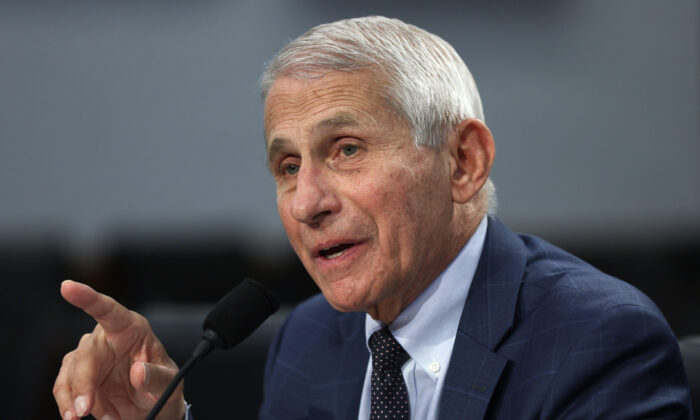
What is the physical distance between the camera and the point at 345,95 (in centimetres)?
128

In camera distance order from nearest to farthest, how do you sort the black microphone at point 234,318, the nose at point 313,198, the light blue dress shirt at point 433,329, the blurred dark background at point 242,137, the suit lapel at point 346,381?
the black microphone at point 234,318, the nose at point 313,198, the light blue dress shirt at point 433,329, the suit lapel at point 346,381, the blurred dark background at point 242,137

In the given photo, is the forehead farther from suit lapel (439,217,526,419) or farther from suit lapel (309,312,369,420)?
suit lapel (309,312,369,420)

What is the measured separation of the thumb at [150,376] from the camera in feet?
4.15

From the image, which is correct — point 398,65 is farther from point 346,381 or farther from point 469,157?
point 346,381

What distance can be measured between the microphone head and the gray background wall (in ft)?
6.61

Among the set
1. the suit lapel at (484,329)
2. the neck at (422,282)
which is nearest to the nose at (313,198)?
the neck at (422,282)

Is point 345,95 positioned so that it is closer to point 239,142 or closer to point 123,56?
point 239,142

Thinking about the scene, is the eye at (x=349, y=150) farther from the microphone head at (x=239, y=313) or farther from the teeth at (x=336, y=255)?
the microphone head at (x=239, y=313)

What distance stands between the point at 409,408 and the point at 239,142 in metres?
2.36

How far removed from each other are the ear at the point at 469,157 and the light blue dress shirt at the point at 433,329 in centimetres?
13

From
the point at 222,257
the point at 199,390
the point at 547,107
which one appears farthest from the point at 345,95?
the point at 547,107

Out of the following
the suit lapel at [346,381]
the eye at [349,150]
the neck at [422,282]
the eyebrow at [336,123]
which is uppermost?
the eyebrow at [336,123]

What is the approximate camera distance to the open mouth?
51.0 inches

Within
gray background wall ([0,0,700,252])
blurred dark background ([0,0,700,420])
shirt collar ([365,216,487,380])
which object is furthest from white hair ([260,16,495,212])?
gray background wall ([0,0,700,252])
